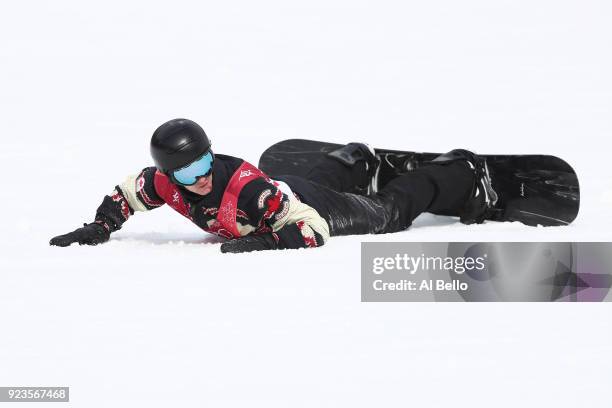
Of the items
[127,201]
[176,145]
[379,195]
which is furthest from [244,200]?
[379,195]

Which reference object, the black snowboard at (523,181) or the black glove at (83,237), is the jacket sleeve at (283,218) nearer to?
the black glove at (83,237)

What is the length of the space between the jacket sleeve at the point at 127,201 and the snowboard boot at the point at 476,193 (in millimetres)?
1285

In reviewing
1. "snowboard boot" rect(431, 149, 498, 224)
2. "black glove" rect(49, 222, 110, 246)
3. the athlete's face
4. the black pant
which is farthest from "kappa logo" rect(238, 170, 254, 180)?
"snowboard boot" rect(431, 149, 498, 224)

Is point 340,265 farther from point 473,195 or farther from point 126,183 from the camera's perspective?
point 473,195

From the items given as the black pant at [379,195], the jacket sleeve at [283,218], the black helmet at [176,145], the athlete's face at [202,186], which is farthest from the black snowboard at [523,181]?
the black helmet at [176,145]

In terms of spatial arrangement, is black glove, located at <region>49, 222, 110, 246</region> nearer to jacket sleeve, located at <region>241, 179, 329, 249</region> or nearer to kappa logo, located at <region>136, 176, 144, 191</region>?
kappa logo, located at <region>136, 176, 144, 191</region>

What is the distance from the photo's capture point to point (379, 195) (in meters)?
3.50

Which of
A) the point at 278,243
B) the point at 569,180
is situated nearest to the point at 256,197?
the point at 278,243

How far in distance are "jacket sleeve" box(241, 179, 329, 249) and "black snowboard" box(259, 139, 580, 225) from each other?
971 mm

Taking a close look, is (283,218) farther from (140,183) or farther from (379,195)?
(379,195)

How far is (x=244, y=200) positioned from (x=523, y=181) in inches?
55.2

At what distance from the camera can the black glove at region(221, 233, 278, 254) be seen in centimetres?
283

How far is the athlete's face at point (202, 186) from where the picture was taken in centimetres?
286

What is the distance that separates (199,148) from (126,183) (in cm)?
45
